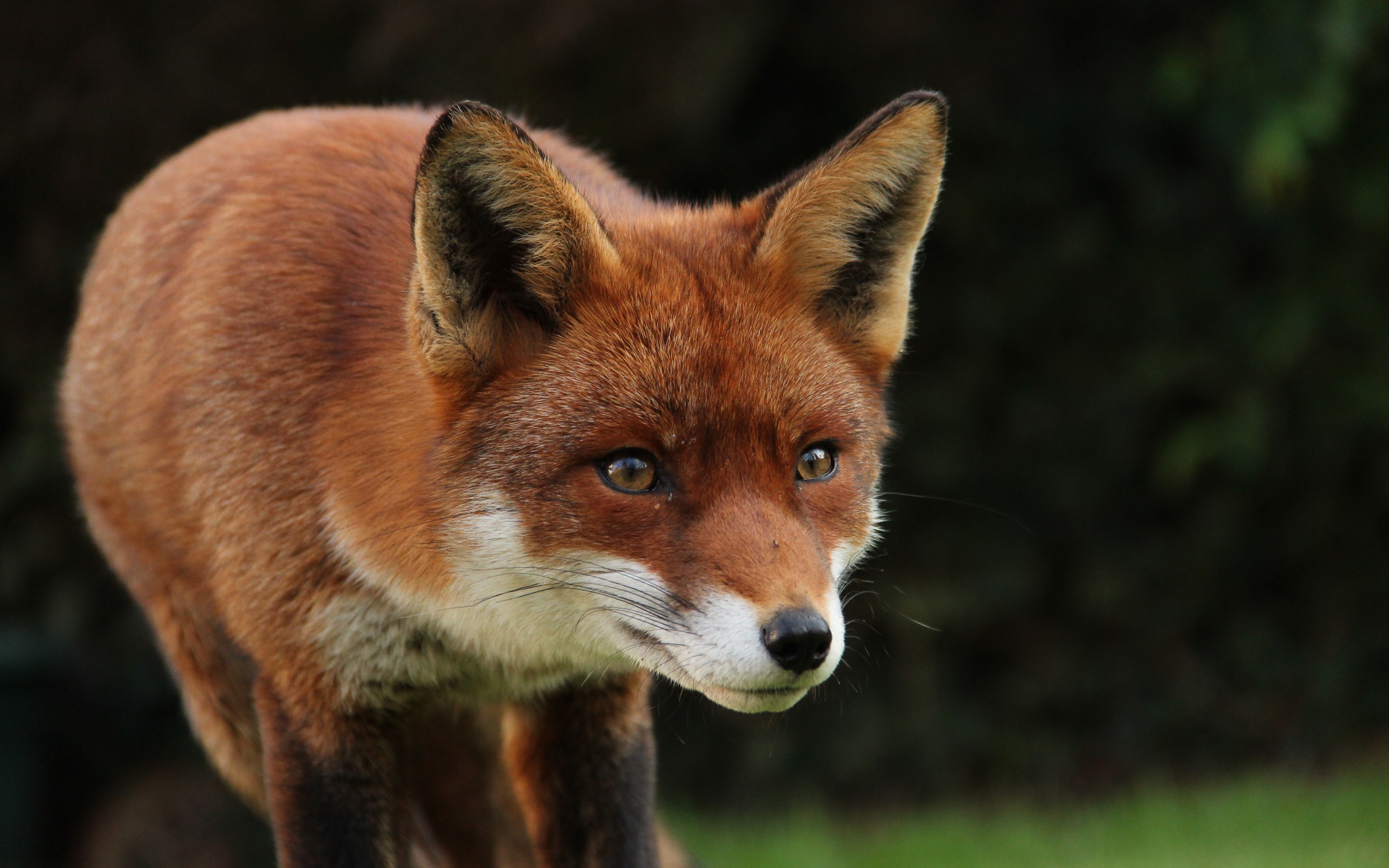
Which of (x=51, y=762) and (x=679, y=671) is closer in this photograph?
(x=679, y=671)

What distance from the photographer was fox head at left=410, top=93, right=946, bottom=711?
96.9 inches

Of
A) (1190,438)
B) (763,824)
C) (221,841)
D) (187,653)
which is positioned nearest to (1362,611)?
(1190,438)

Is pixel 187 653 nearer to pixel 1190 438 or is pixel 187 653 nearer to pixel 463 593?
pixel 463 593

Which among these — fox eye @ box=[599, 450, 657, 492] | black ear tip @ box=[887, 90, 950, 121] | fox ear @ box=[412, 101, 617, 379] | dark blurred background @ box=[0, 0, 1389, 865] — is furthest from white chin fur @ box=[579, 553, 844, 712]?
dark blurred background @ box=[0, 0, 1389, 865]

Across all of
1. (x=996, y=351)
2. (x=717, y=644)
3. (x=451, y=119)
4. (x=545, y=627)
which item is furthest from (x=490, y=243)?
(x=996, y=351)

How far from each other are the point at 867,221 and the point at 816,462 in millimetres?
593

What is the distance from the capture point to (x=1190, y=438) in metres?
7.08

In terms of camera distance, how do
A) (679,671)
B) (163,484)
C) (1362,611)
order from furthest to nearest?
(1362,611) < (163,484) < (679,671)

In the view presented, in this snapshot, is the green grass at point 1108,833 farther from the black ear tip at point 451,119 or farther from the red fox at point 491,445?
the black ear tip at point 451,119

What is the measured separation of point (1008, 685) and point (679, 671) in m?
5.79

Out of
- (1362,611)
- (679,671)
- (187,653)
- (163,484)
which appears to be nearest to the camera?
(679,671)

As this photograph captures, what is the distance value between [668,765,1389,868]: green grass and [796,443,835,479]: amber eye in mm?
3733

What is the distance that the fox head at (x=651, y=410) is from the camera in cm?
246

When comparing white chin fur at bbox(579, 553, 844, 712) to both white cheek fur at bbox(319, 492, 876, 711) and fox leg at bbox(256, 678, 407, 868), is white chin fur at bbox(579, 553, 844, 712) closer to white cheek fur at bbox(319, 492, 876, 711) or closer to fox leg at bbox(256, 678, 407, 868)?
white cheek fur at bbox(319, 492, 876, 711)
